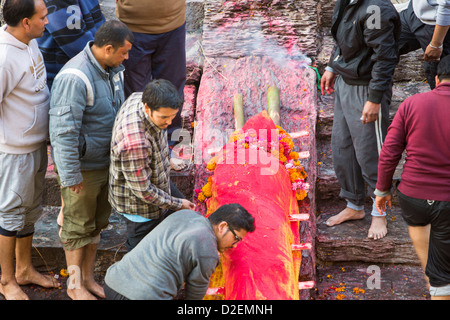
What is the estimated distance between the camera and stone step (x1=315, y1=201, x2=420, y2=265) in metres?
3.92

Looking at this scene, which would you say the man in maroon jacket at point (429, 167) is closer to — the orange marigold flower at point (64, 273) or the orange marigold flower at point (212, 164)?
the orange marigold flower at point (212, 164)

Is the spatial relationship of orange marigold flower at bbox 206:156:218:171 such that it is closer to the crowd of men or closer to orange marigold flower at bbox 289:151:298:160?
the crowd of men

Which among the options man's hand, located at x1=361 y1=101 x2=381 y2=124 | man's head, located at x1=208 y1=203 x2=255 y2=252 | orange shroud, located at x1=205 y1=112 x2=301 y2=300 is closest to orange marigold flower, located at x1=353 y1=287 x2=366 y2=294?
orange shroud, located at x1=205 y1=112 x2=301 y2=300

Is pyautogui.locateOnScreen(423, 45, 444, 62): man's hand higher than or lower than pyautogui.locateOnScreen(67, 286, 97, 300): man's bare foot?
higher

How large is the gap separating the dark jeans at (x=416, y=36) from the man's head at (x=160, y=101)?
6.51 ft

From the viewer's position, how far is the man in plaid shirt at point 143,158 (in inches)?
117

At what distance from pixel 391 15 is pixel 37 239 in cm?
298

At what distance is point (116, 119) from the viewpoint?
10.4 ft

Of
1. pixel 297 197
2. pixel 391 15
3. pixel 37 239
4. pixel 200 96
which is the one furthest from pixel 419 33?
pixel 37 239

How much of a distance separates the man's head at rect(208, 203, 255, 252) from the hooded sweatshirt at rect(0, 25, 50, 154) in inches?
52.7

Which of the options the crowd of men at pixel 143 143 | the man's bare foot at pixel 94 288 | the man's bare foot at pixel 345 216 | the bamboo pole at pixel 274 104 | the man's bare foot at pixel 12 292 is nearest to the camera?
the crowd of men at pixel 143 143

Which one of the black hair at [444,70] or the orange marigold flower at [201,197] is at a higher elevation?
the black hair at [444,70]

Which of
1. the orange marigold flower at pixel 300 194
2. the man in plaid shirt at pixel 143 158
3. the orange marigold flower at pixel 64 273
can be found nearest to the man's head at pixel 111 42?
the man in plaid shirt at pixel 143 158
